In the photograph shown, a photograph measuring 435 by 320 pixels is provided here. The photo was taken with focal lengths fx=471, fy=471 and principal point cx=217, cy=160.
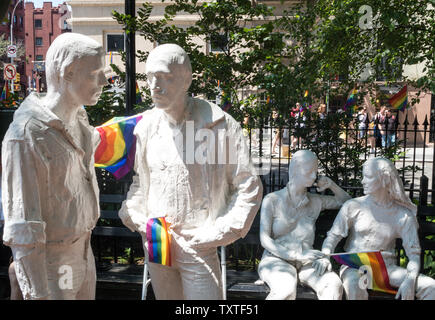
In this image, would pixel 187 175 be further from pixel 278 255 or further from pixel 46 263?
pixel 278 255

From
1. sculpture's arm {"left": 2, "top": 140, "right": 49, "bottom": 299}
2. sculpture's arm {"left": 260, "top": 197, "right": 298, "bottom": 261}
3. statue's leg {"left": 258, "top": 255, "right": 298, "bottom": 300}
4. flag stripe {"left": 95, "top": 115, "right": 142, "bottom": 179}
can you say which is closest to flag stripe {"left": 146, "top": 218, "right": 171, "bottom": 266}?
sculpture's arm {"left": 2, "top": 140, "right": 49, "bottom": 299}

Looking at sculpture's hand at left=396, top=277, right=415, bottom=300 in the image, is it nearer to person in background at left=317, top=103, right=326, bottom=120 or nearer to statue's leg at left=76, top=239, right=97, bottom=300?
statue's leg at left=76, top=239, right=97, bottom=300

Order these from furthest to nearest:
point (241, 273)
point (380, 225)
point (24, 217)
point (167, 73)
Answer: point (241, 273) → point (380, 225) → point (167, 73) → point (24, 217)

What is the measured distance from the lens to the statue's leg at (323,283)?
3.56 metres

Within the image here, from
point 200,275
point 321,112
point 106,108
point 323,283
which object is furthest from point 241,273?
point 321,112

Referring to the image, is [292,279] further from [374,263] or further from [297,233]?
[374,263]

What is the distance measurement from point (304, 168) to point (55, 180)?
228 centimetres

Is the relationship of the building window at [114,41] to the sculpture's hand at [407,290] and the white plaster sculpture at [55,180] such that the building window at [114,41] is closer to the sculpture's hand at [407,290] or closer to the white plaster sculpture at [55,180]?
the sculpture's hand at [407,290]

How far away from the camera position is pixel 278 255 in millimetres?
3770

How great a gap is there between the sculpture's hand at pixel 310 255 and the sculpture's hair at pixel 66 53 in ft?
7.95

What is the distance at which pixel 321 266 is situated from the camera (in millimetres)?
3680

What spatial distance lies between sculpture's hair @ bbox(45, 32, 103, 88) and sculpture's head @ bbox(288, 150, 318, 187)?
7.19 feet

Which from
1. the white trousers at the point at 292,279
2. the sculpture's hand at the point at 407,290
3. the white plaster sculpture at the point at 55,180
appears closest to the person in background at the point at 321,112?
the white trousers at the point at 292,279
